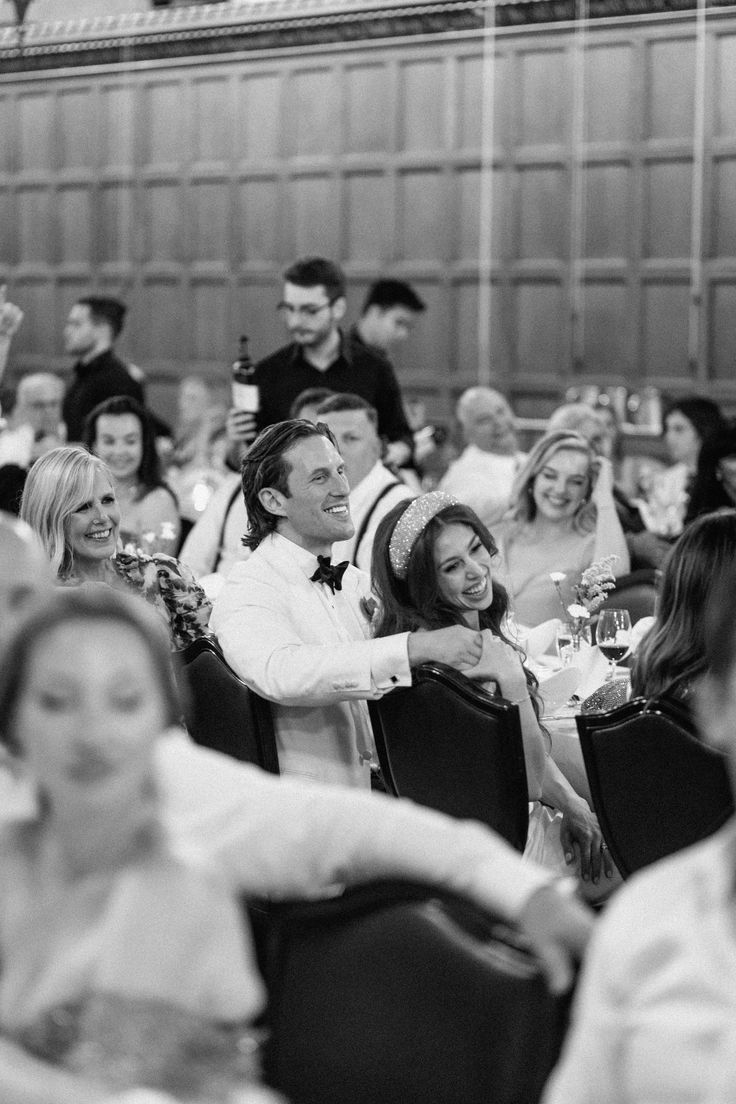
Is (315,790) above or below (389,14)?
below

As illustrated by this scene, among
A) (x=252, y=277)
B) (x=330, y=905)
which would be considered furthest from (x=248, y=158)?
(x=330, y=905)

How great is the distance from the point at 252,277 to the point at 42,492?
7550 millimetres

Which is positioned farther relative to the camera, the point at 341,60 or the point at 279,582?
the point at 341,60

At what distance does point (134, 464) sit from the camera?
20.1ft

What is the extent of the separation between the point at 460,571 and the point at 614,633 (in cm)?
90

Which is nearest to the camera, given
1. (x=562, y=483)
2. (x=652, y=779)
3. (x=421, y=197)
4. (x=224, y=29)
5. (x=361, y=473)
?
(x=652, y=779)

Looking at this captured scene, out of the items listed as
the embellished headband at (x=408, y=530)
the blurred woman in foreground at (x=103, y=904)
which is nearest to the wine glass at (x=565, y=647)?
the embellished headband at (x=408, y=530)

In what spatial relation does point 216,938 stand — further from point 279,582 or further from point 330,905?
point 279,582

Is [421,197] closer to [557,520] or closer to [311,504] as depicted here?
[557,520]

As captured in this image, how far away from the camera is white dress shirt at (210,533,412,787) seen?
3344 mm

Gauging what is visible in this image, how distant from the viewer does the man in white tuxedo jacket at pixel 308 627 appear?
336 centimetres

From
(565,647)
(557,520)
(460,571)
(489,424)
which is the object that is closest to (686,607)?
(460,571)

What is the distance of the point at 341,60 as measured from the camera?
10.6m

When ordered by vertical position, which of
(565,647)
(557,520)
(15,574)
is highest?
(15,574)
